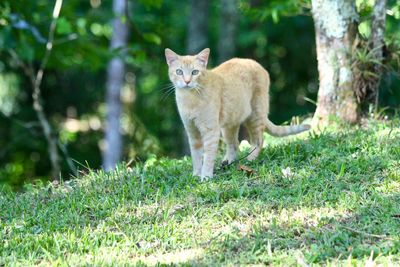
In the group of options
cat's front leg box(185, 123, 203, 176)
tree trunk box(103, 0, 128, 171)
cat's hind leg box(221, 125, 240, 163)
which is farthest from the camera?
tree trunk box(103, 0, 128, 171)

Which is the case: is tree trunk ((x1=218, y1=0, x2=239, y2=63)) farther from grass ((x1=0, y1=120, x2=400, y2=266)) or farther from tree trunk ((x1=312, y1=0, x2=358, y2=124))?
grass ((x1=0, y1=120, x2=400, y2=266))

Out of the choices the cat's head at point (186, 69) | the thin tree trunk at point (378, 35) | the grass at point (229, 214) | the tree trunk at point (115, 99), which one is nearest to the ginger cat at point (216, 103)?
the cat's head at point (186, 69)

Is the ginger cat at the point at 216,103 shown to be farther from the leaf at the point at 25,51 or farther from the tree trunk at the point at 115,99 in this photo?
the tree trunk at the point at 115,99

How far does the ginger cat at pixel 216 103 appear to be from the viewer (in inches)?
262

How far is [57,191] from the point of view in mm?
6805

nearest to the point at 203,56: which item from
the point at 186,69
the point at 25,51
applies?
the point at 186,69

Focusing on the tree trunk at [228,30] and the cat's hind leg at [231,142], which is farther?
the tree trunk at [228,30]

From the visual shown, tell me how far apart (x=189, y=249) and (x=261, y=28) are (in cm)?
1328

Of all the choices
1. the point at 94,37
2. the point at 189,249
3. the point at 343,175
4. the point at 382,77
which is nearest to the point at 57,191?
the point at 189,249

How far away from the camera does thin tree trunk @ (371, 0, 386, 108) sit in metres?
8.61

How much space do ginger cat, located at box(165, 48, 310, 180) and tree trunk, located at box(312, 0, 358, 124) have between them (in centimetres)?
128

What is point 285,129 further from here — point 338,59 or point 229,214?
point 229,214

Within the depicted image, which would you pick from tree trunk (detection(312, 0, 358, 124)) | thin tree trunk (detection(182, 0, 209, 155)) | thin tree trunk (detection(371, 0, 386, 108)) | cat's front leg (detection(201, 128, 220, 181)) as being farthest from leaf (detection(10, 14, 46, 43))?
thin tree trunk (detection(371, 0, 386, 108))

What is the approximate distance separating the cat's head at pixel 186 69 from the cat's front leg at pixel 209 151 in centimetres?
51
